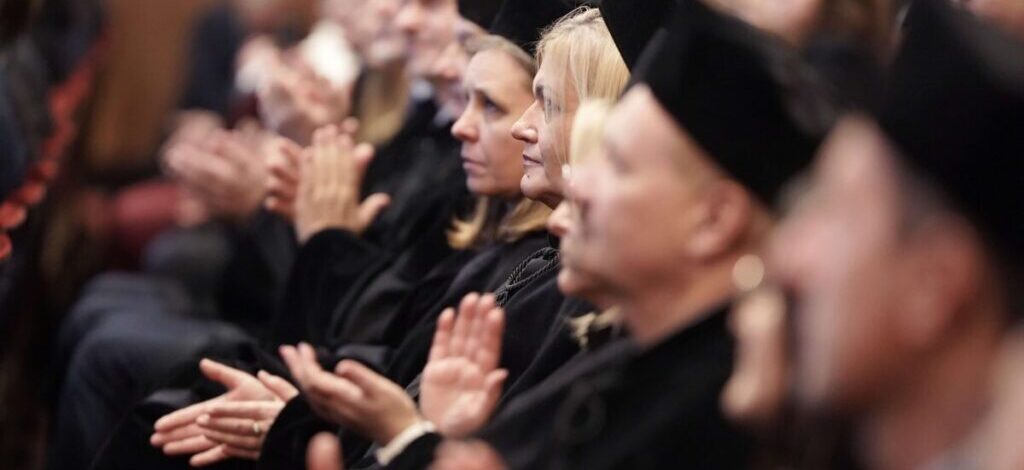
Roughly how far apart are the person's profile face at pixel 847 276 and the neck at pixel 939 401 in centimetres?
3

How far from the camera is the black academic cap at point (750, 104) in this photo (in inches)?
64.5

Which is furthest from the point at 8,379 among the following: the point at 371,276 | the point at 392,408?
the point at 392,408

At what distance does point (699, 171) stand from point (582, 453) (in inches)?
11.5

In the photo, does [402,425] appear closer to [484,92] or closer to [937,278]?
[937,278]

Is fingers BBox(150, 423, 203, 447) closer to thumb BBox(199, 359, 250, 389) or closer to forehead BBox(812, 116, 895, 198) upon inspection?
thumb BBox(199, 359, 250, 389)

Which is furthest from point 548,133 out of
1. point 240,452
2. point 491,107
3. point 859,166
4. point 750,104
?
point 859,166

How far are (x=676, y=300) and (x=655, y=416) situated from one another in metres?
0.14

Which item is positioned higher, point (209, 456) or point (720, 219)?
point (720, 219)

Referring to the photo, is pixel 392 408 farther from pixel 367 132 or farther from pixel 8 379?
pixel 367 132

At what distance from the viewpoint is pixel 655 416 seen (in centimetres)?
161

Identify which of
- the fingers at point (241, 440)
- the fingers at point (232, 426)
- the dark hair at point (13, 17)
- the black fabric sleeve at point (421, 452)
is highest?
the black fabric sleeve at point (421, 452)

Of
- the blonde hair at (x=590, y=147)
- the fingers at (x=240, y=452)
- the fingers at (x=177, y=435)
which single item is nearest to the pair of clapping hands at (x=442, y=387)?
the blonde hair at (x=590, y=147)

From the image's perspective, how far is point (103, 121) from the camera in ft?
25.6

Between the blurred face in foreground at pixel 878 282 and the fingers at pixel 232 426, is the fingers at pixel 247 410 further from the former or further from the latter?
the blurred face in foreground at pixel 878 282
